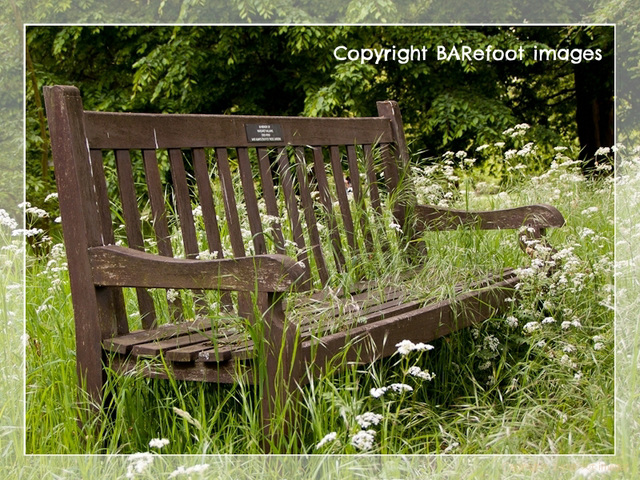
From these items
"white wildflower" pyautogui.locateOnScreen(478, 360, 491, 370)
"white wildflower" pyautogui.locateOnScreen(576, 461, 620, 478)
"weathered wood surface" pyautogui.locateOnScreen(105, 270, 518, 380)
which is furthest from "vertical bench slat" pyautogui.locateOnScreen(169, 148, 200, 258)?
"white wildflower" pyautogui.locateOnScreen(576, 461, 620, 478)

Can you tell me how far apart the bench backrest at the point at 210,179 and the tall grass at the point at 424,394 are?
0.25 m

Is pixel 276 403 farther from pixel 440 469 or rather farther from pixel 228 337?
pixel 440 469

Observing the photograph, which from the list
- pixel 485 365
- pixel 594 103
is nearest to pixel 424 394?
pixel 485 365

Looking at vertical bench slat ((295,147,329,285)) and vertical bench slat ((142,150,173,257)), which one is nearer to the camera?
vertical bench slat ((142,150,173,257))

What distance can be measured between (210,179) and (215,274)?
1021 millimetres

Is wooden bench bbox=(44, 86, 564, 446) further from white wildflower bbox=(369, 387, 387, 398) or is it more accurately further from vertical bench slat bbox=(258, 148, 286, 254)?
white wildflower bbox=(369, 387, 387, 398)

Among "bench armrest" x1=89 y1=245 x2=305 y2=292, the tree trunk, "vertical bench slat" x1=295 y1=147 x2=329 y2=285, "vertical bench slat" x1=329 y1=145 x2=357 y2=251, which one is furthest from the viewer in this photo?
the tree trunk

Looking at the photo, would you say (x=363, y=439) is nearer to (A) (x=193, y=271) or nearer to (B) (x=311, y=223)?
(A) (x=193, y=271)

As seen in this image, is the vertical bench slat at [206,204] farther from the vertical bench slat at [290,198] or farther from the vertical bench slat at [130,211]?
the vertical bench slat at [290,198]

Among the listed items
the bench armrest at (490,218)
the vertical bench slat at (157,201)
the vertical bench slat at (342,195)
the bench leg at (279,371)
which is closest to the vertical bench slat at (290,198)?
the vertical bench slat at (342,195)

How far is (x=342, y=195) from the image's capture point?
3887 millimetres

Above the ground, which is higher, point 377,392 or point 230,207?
point 230,207

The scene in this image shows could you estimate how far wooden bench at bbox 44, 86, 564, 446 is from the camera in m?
2.35

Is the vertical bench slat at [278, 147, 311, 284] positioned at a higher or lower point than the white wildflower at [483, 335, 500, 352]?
higher
